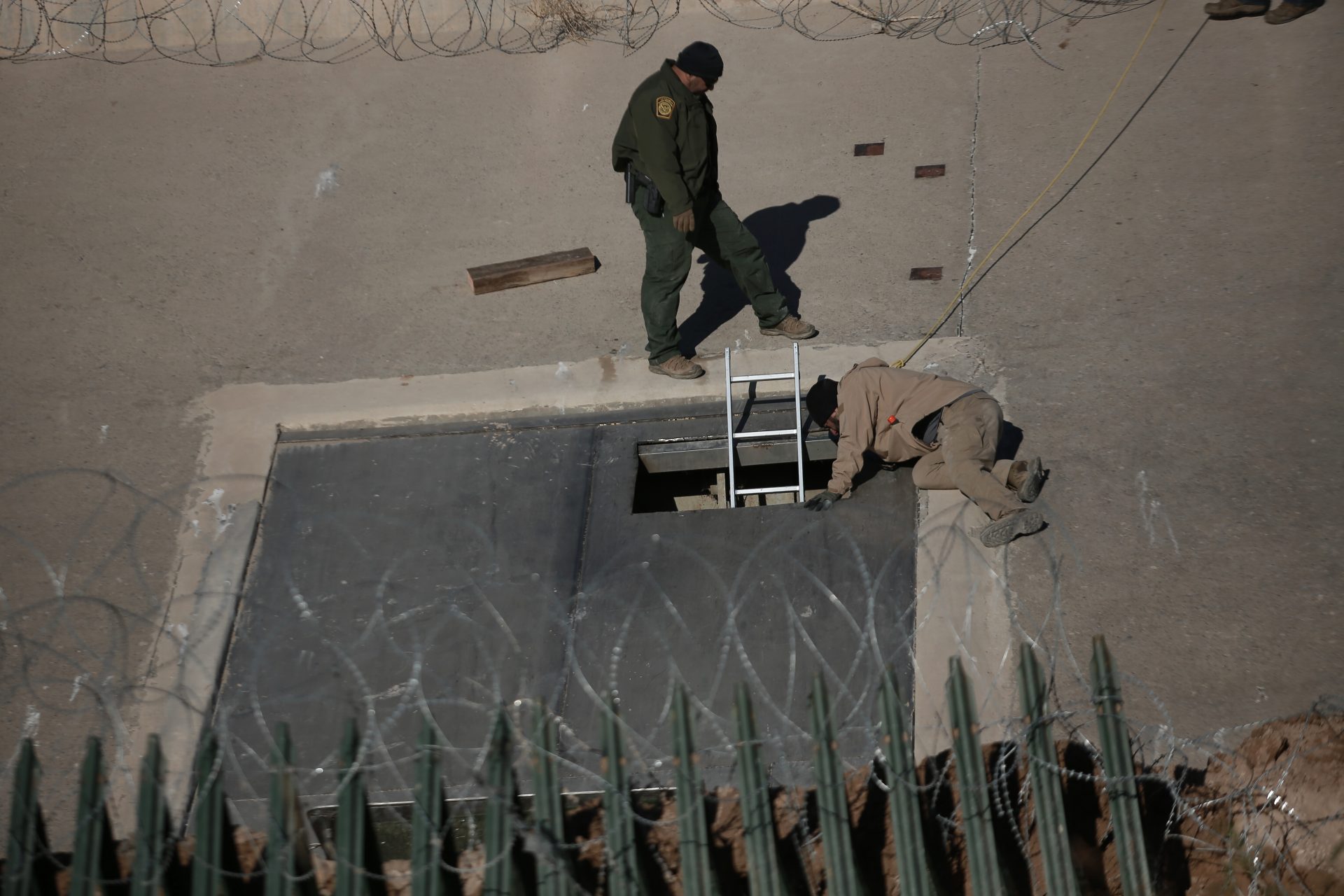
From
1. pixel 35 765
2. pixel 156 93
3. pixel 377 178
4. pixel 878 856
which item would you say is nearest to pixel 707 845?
pixel 878 856

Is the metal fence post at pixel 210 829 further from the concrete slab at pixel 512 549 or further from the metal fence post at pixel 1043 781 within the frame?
the metal fence post at pixel 1043 781

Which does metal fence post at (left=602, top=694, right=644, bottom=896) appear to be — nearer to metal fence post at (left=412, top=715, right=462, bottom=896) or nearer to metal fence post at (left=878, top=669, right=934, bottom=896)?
metal fence post at (left=412, top=715, right=462, bottom=896)

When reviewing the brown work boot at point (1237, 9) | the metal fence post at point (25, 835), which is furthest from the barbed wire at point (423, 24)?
the metal fence post at point (25, 835)

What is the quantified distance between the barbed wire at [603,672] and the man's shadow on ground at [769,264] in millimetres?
1637

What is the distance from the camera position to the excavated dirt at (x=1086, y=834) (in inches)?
186

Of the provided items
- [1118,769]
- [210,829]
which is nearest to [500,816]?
[210,829]

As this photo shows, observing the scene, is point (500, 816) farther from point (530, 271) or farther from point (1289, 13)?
point (1289, 13)

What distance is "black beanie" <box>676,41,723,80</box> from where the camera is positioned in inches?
250

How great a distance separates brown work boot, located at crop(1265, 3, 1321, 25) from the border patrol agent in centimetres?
427

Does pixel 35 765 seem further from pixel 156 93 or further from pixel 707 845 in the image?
pixel 156 93

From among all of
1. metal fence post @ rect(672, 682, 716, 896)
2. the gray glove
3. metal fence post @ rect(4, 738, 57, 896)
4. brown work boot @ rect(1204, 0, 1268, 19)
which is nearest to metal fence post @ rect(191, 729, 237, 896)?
metal fence post @ rect(4, 738, 57, 896)

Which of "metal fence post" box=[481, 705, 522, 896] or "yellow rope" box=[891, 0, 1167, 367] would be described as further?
"yellow rope" box=[891, 0, 1167, 367]

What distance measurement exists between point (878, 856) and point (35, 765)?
3.17 meters

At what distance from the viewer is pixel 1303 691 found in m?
5.17
